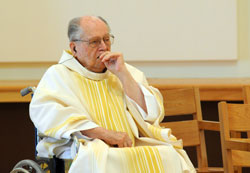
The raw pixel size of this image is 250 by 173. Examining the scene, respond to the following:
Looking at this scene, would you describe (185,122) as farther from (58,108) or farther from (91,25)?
(58,108)

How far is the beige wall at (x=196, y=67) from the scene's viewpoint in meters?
4.77

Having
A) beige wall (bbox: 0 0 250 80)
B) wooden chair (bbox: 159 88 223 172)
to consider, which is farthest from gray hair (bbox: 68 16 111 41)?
beige wall (bbox: 0 0 250 80)

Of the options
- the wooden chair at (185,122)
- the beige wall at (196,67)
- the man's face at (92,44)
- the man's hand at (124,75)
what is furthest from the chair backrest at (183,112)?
the beige wall at (196,67)

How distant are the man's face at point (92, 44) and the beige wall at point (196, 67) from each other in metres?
1.79

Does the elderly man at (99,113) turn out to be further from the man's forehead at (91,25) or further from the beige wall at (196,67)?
the beige wall at (196,67)

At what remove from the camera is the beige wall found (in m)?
4.77

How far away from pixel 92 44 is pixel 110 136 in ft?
1.95

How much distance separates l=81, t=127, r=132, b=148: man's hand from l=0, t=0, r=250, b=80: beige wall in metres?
2.12

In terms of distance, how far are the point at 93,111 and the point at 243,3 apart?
8.40 feet

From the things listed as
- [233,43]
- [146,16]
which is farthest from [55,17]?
[233,43]

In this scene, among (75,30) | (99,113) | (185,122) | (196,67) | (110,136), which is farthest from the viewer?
(196,67)

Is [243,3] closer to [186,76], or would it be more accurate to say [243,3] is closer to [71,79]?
[186,76]

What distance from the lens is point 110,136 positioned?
8.92 feet

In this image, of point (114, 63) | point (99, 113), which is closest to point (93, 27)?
point (114, 63)
